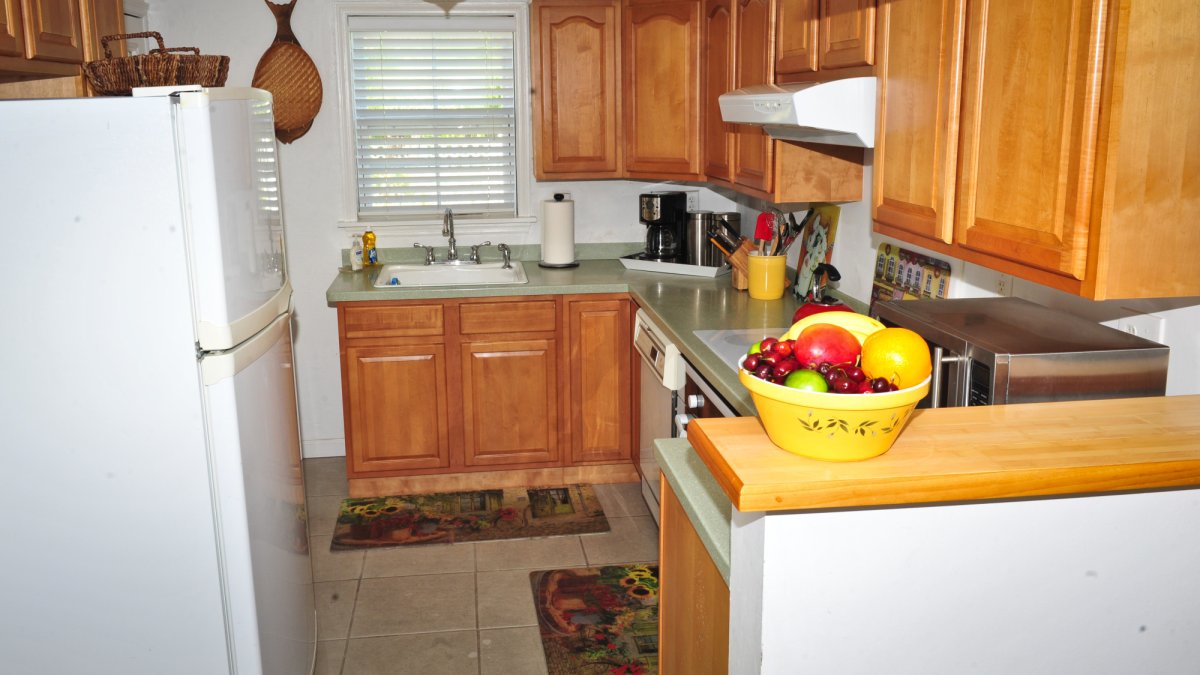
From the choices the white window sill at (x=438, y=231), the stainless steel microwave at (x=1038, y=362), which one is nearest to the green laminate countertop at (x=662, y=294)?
the white window sill at (x=438, y=231)

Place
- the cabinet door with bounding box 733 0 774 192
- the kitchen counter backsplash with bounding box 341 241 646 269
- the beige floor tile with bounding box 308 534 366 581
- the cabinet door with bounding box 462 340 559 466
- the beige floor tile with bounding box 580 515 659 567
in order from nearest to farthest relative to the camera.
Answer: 1. the cabinet door with bounding box 733 0 774 192
2. the beige floor tile with bounding box 308 534 366 581
3. the beige floor tile with bounding box 580 515 659 567
4. the cabinet door with bounding box 462 340 559 466
5. the kitchen counter backsplash with bounding box 341 241 646 269

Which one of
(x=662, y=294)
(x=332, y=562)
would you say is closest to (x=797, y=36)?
(x=662, y=294)

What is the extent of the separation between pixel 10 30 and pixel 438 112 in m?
2.35

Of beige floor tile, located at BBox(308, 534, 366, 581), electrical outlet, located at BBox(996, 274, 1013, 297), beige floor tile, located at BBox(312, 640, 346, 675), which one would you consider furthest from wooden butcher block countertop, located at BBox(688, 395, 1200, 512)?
beige floor tile, located at BBox(308, 534, 366, 581)

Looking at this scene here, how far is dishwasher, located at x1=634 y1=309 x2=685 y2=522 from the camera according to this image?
3.28m

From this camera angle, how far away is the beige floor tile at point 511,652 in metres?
2.93

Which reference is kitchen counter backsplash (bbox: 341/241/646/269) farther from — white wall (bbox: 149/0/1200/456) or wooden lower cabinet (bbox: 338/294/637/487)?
wooden lower cabinet (bbox: 338/294/637/487)

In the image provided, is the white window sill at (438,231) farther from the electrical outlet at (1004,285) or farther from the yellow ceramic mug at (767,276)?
the electrical outlet at (1004,285)

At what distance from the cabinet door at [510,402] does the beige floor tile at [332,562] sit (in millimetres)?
713

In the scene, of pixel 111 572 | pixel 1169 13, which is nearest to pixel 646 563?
pixel 111 572

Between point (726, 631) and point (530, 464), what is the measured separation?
2583 mm

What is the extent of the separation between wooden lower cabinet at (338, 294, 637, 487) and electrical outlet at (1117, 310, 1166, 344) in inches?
93.9

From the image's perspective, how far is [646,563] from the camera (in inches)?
142

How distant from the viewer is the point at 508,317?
411 cm
